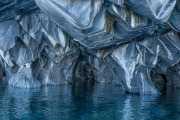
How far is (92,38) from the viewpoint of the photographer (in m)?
16.8

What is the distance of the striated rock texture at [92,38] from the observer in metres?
14.0

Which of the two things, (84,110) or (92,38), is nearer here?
(84,110)

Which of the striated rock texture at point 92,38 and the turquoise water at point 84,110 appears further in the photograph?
the striated rock texture at point 92,38

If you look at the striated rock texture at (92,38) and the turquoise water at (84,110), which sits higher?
the striated rock texture at (92,38)

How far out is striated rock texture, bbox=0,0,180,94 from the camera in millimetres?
13961

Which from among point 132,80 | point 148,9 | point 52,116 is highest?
point 148,9

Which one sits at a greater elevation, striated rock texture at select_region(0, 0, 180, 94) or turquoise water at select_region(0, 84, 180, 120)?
striated rock texture at select_region(0, 0, 180, 94)

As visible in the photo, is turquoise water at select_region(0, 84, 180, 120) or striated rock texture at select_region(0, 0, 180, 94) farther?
striated rock texture at select_region(0, 0, 180, 94)

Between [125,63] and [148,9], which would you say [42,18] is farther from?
[148,9]

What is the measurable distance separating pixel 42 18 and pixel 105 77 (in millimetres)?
15869

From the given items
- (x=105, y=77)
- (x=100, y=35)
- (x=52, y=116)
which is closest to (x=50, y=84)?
(x=105, y=77)

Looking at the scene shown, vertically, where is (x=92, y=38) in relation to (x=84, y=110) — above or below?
above

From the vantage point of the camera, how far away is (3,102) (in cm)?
1560

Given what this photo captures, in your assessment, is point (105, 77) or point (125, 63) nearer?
point (125, 63)
